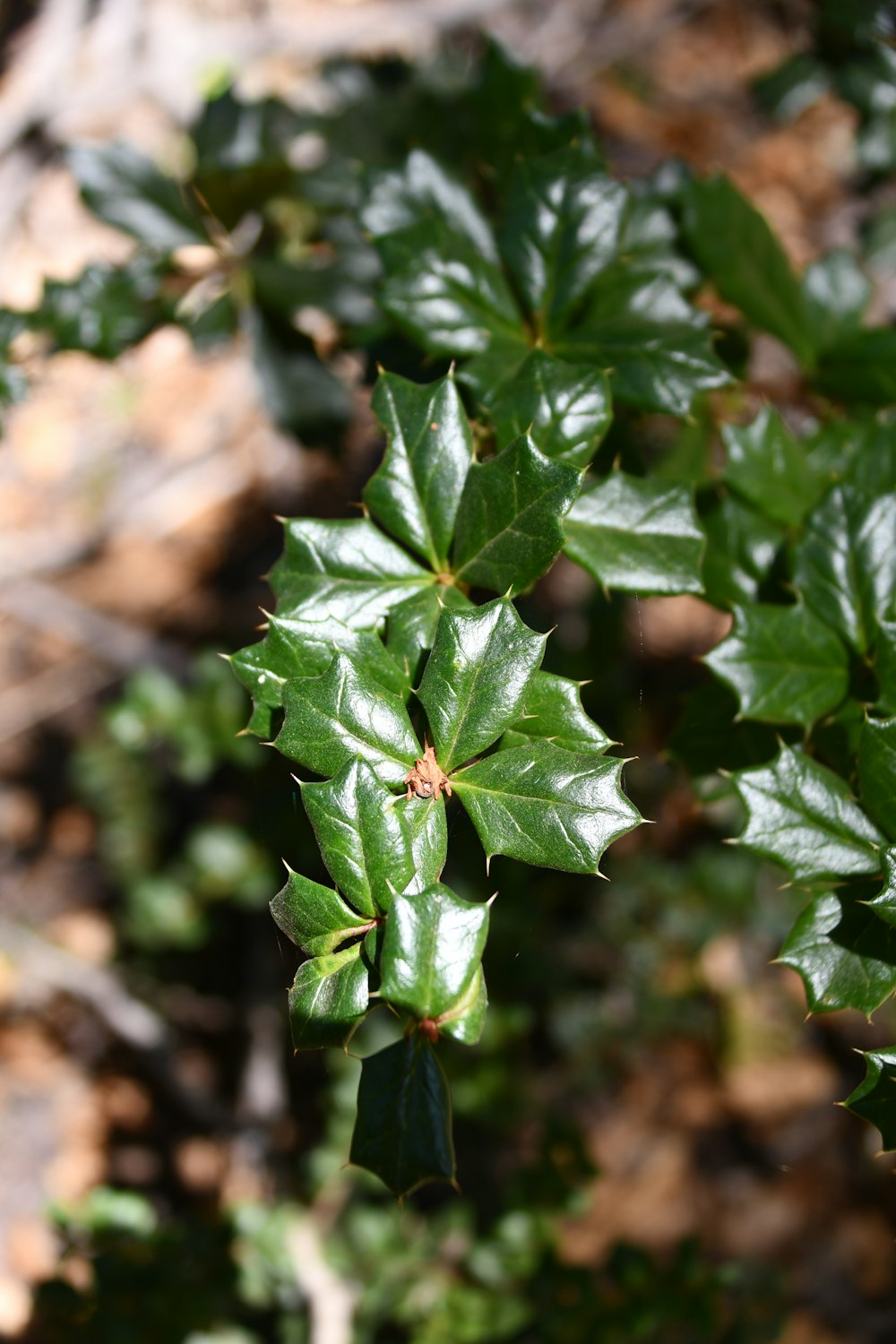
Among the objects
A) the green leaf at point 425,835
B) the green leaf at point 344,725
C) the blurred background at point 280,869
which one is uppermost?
the green leaf at point 344,725

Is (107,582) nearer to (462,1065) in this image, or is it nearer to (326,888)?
(462,1065)

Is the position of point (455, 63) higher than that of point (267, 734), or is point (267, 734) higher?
point (455, 63)

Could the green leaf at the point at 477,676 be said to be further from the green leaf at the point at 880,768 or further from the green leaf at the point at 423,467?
the green leaf at the point at 880,768

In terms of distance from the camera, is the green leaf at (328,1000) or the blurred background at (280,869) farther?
the blurred background at (280,869)

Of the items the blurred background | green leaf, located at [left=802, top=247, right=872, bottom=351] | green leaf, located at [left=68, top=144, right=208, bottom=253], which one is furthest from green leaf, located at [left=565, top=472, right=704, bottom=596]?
green leaf, located at [left=68, top=144, right=208, bottom=253]

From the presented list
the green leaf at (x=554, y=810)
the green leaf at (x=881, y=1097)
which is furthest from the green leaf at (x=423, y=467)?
the green leaf at (x=881, y=1097)

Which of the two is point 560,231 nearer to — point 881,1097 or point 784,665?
point 784,665

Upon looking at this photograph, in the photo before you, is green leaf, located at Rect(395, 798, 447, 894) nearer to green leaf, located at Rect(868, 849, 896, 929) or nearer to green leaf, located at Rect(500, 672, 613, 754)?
green leaf, located at Rect(500, 672, 613, 754)

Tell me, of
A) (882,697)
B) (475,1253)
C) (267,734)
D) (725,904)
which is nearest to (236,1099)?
(475,1253)
